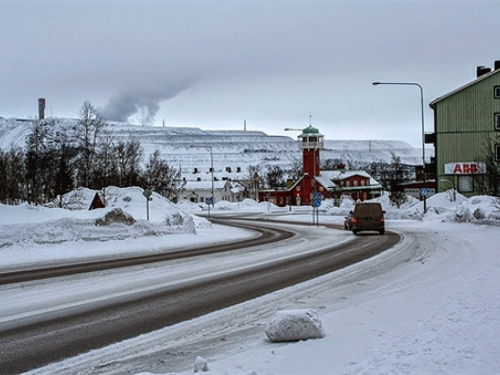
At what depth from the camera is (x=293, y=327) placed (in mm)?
A: 8211

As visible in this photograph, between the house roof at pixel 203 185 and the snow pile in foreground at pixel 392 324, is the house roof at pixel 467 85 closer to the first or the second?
the snow pile in foreground at pixel 392 324

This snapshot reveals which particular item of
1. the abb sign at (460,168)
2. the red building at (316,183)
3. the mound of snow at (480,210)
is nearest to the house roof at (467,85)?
the abb sign at (460,168)

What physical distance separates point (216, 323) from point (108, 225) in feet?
59.7

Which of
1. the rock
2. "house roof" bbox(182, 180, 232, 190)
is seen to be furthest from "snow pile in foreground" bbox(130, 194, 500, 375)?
"house roof" bbox(182, 180, 232, 190)

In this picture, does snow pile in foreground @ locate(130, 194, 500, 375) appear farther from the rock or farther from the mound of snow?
the mound of snow

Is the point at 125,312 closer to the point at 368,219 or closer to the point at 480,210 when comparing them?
the point at 368,219

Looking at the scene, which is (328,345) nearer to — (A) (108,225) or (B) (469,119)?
(A) (108,225)

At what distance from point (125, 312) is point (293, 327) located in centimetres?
396

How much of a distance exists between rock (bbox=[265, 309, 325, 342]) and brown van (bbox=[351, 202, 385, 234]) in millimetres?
26218

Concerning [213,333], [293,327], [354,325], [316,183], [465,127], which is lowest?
[213,333]

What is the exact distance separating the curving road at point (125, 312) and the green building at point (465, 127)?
154ft

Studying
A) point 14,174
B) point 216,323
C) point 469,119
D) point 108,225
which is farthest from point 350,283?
point 469,119

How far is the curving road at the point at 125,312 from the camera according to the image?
8468 mm

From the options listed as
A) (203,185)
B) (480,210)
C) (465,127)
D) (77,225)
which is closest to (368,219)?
(480,210)
